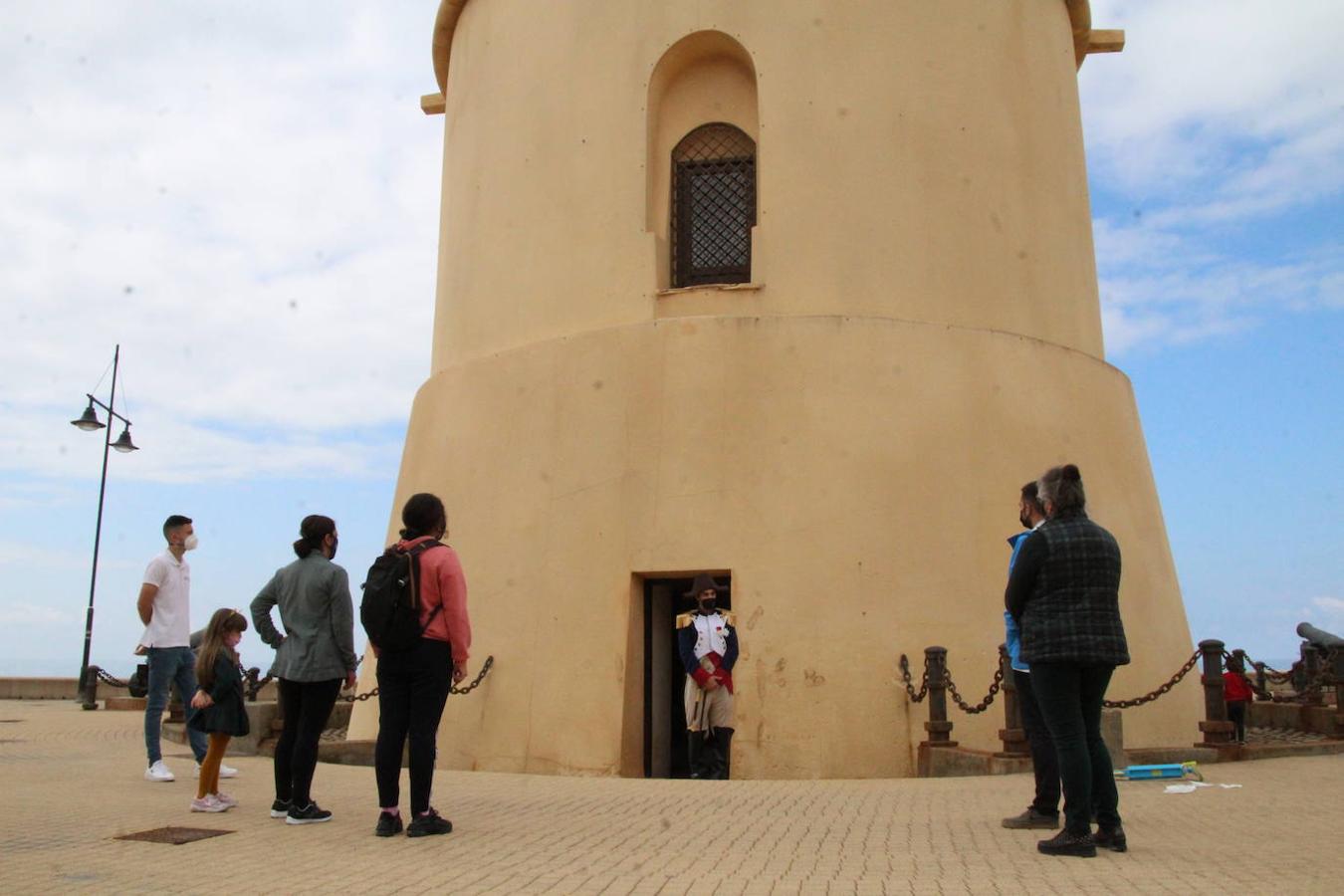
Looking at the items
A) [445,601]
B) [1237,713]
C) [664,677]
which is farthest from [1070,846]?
[1237,713]

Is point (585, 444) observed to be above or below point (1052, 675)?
above

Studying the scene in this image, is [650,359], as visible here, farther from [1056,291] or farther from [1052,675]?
[1052,675]

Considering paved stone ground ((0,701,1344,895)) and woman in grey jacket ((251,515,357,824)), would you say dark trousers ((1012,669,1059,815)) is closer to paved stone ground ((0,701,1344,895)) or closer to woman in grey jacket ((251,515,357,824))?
paved stone ground ((0,701,1344,895))

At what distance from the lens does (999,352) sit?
11.0 metres

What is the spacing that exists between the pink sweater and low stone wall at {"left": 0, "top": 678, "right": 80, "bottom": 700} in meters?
19.4

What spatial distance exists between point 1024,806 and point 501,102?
27.8 ft

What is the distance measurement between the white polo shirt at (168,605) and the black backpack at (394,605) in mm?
2843

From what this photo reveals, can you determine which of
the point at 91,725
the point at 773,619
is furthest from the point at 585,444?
the point at 91,725

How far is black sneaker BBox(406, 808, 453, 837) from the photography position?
225 inches

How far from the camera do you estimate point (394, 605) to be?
582cm

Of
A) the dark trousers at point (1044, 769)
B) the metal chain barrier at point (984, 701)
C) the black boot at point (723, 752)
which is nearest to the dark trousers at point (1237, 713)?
the metal chain barrier at point (984, 701)

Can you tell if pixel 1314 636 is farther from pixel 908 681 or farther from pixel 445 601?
pixel 445 601

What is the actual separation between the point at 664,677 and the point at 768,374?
2.66 metres

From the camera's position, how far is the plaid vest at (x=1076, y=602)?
17.2 ft
